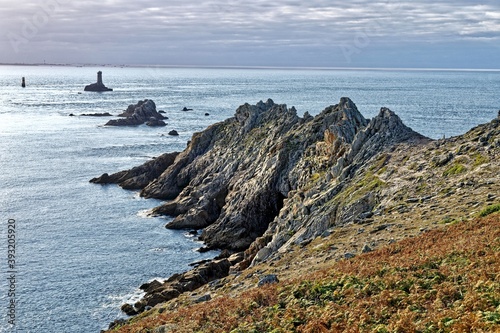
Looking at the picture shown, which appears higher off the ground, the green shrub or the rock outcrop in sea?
the green shrub

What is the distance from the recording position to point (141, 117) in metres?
187

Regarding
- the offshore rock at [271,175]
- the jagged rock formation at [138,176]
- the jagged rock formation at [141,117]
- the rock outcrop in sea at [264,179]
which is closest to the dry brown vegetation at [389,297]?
the rock outcrop in sea at [264,179]

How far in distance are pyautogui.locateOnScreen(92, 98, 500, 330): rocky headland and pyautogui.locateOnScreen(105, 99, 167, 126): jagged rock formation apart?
85027mm

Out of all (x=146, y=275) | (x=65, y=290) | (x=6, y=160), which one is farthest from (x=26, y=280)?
(x=6, y=160)

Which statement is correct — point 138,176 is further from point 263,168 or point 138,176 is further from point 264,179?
point 264,179

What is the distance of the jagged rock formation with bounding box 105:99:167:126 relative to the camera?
7082 inches

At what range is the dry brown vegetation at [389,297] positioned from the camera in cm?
1723

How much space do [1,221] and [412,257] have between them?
61198 mm


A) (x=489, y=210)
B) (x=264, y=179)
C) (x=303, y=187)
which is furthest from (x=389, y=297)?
(x=264, y=179)

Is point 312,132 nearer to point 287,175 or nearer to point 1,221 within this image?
point 287,175

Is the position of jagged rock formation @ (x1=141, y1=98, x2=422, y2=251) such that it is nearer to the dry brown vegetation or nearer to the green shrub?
the green shrub

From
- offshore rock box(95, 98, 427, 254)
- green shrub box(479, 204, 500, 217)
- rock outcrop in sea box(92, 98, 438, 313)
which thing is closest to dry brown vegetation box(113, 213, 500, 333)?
green shrub box(479, 204, 500, 217)

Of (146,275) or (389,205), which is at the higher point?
(389,205)

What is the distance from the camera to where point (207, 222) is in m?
72.2
